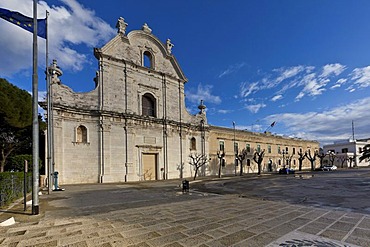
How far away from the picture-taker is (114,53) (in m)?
24.5

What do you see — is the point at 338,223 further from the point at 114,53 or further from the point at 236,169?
the point at 236,169

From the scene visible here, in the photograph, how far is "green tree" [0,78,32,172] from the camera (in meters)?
16.6

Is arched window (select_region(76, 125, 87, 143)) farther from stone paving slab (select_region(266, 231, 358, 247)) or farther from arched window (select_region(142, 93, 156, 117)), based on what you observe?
stone paving slab (select_region(266, 231, 358, 247))

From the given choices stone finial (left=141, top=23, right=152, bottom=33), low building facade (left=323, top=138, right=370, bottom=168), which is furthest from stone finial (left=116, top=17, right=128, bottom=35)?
low building facade (left=323, top=138, right=370, bottom=168)

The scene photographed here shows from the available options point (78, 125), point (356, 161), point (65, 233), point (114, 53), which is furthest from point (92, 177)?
point (356, 161)

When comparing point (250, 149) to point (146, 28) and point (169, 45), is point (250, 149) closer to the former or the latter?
point (169, 45)

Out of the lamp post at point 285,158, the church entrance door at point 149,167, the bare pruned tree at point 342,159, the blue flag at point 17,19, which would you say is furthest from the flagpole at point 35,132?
the bare pruned tree at point 342,159

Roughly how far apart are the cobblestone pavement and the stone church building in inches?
494

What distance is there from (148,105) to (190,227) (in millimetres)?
22864

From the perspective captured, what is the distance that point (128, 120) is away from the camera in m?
24.4

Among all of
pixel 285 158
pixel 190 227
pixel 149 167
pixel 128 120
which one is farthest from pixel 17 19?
pixel 285 158

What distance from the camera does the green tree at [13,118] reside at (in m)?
16.6

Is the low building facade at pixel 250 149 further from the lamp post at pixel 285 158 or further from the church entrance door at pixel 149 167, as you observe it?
the church entrance door at pixel 149 167

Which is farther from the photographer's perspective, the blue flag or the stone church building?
the stone church building
